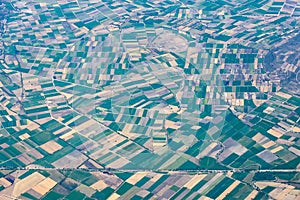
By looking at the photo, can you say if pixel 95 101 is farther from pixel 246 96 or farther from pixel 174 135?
pixel 246 96

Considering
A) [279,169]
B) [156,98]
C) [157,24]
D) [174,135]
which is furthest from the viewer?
[157,24]

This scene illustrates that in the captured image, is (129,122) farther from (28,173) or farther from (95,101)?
(28,173)

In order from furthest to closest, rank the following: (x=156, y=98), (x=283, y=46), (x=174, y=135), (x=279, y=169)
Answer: (x=283, y=46) < (x=156, y=98) < (x=174, y=135) < (x=279, y=169)

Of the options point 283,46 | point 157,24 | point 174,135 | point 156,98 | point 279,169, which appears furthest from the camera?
point 157,24

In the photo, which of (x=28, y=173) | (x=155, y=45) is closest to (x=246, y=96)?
(x=155, y=45)

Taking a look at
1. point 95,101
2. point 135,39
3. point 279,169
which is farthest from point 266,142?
point 135,39

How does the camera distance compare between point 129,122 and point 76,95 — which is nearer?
point 129,122
